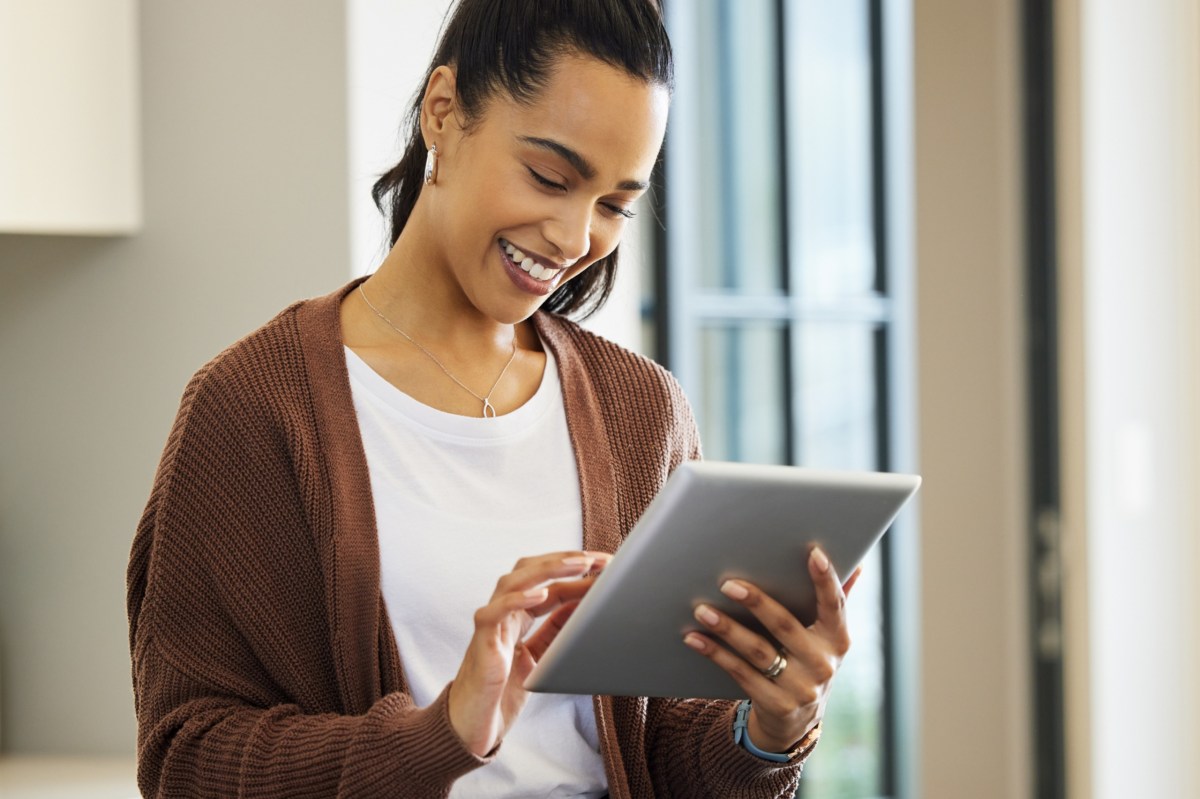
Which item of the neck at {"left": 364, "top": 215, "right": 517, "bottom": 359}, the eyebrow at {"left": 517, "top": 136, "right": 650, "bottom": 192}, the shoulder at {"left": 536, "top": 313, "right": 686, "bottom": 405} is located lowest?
the shoulder at {"left": 536, "top": 313, "right": 686, "bottom": 405}

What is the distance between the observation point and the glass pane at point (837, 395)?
3207 mm

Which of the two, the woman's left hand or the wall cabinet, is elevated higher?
the wall cabinet

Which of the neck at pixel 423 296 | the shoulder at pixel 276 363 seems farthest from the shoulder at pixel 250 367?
the neck at pixel 423 296

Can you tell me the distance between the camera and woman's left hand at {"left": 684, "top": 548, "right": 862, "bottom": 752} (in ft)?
3.47

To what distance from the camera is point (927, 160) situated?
3064 mm

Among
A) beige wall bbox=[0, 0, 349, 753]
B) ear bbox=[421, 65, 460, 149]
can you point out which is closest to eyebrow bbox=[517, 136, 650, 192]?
ear bbox=[421, 65, 460, 149]

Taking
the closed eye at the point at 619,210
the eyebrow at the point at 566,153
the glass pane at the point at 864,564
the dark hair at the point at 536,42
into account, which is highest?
the dark hair at the point at 536,42

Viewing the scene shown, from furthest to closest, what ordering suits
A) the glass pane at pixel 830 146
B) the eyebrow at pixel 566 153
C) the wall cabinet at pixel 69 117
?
the glass pane at pixel 830 146 < the wall cabinet at pixel 69 117 < the eyebrow at pixel 566 153

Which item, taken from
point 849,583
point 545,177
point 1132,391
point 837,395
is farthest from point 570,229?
point 837,395

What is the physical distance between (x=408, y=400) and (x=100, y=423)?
795mm

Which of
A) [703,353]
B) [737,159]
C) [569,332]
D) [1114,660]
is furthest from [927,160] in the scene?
[569,332]

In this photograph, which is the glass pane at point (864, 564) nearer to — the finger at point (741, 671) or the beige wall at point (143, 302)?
the beige wall at point (143, 302)

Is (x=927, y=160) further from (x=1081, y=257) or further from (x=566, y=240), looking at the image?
(x=566, y=240)

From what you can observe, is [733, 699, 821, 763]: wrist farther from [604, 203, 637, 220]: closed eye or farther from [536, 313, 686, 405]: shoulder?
[604, 203, 637, 220]: closed eye
